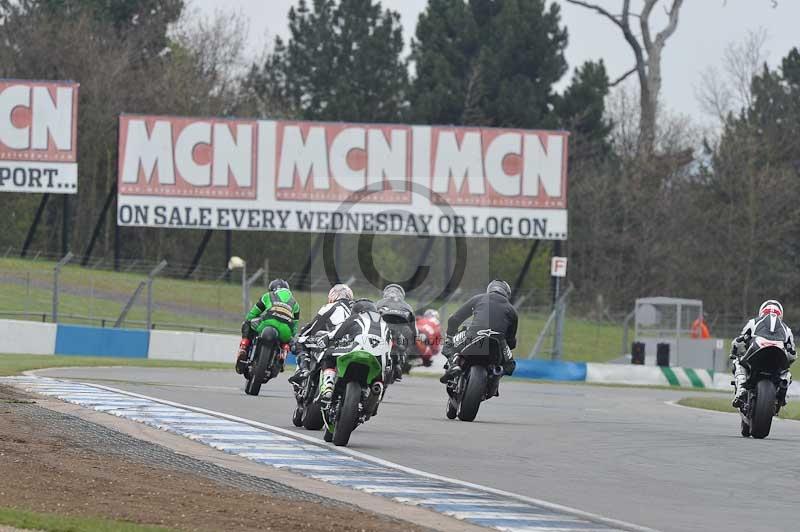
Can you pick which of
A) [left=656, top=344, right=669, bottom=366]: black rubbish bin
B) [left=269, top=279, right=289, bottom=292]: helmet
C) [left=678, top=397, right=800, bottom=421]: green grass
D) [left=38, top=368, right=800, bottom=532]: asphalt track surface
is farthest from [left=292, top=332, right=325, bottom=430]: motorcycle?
[left=656, top=344, right=669, bottom=366]: black rubbish bin

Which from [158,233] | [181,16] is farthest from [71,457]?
[181,16]

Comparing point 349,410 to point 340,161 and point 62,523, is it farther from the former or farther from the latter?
point 340,161

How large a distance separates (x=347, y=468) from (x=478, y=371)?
17.5 feet

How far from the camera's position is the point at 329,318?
50.8 feet

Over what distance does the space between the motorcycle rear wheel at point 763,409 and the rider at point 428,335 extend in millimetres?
14247

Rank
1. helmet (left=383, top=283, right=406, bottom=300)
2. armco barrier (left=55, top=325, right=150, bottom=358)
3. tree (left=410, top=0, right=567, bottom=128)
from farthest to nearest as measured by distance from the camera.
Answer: tree (left=410, top=0, right=567, bottom=128), armco barrier (left=55, top=325, right=150, bottom=358), helmet (left=383, top=283, right=406, bottom=300)

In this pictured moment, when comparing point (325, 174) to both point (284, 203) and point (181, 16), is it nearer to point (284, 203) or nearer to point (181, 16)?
point (284, 203)

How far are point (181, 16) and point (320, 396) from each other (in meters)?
69.2

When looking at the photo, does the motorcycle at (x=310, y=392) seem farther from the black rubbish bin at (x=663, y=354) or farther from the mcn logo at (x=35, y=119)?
the mcn logo at (x=35, y=119)

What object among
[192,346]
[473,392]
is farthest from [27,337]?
[473,392]

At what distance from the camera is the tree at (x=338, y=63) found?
8212 centimetres

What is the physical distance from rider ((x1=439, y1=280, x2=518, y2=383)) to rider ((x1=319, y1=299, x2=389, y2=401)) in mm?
3675

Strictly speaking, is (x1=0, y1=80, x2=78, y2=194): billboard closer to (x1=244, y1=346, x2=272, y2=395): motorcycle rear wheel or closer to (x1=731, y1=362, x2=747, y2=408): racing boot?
(x1=244, y1=346, x2=272, y2=395): motorcycle rear wheel

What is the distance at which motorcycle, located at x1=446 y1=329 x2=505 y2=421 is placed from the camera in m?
18.1
